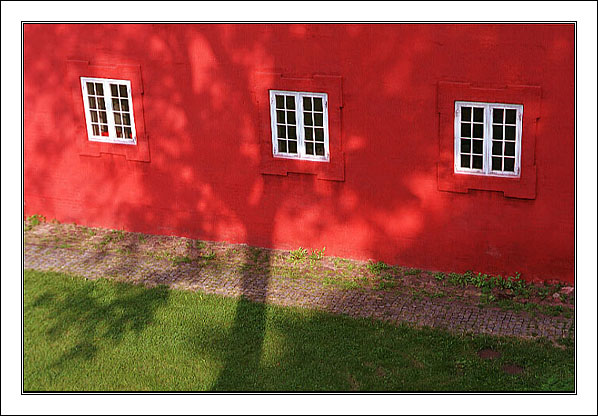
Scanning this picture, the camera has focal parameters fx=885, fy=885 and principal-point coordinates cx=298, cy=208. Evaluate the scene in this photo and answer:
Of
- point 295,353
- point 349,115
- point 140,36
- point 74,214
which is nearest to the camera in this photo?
point 295,353

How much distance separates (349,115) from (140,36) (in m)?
3.69

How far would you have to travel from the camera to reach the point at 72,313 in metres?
12.6

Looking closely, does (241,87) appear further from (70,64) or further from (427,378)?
(427,378)

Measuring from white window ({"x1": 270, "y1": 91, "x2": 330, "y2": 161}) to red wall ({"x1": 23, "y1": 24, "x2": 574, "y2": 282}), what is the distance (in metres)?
0.29

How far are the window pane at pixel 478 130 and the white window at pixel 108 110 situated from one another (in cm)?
575

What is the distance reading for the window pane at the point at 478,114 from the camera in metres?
12.2

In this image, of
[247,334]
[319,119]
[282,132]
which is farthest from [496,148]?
[247,334]

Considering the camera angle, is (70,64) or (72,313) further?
(70,64)

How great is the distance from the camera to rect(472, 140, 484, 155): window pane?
1238 centimetres

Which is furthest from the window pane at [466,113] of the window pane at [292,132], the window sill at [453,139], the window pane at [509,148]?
the window pane at [292,132]

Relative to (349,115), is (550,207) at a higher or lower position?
lower

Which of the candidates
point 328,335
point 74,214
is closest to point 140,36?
point 74,214

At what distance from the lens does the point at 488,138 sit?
12281 mm

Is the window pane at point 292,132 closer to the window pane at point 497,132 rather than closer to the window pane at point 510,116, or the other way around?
the window pane at point 497,132
